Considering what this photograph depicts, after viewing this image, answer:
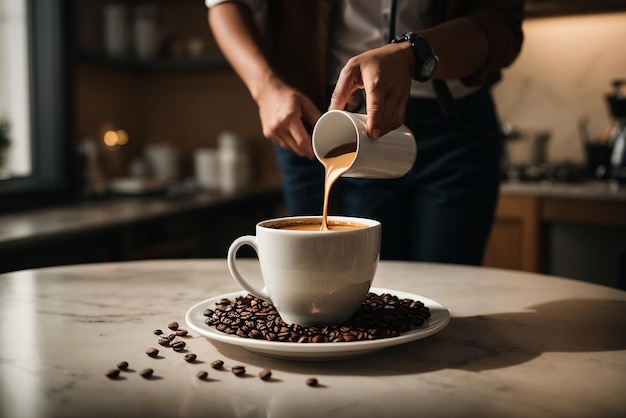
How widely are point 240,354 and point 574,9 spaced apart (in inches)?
108

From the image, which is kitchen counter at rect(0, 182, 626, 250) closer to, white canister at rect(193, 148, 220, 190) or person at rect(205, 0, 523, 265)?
white canister at rect(193, 148, 220, 190)

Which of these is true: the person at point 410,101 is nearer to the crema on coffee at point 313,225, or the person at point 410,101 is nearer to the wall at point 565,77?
the crema on coffee at point 313,225

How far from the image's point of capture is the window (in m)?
2.83

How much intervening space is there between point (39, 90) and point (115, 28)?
0.76 m

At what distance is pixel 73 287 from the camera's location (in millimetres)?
1024

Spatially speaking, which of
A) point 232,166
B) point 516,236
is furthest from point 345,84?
point 232,166

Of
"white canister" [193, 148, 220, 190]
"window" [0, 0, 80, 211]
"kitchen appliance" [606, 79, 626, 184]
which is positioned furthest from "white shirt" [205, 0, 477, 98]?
"white canister" [193, 148, 220, 190]

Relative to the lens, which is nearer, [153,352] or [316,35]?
[153,352]

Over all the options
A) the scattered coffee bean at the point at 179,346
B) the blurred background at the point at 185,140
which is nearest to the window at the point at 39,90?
the blurred background at the point at 185,140

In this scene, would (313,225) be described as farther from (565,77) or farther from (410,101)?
(565,77)

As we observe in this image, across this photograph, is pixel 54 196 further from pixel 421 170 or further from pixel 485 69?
pixel 485 69

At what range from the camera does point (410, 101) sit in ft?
4.51

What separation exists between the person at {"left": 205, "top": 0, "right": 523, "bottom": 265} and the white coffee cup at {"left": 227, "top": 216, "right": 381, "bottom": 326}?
1.63 feet

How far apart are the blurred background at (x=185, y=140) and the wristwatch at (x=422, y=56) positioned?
4.68ft
